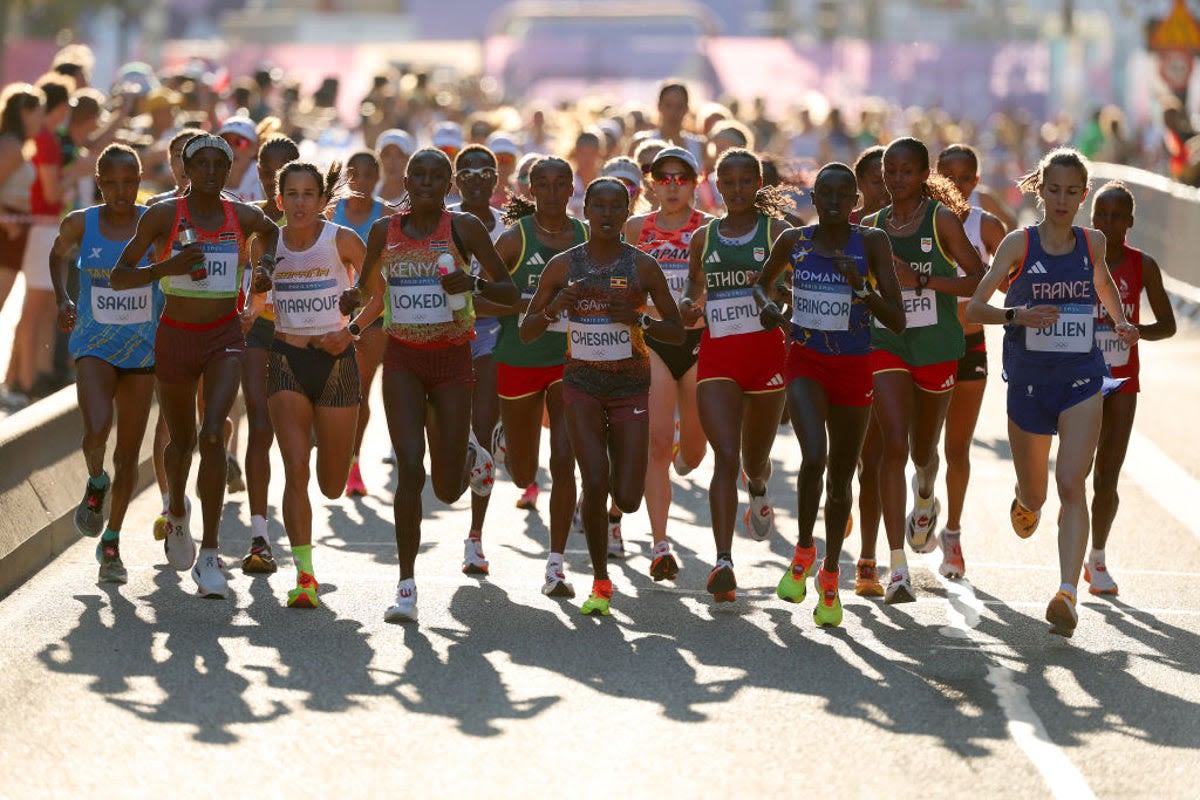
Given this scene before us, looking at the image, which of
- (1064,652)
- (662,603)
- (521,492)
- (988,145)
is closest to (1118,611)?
(1064,652)

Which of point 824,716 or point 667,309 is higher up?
point 667,309

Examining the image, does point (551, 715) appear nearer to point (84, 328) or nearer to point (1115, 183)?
point (84, 328)

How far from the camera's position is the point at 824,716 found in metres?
8.45

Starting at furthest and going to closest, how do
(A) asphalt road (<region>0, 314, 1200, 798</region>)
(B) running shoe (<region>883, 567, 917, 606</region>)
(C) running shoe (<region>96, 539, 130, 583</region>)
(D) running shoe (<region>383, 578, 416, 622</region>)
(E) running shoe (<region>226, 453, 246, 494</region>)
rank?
(E) running shoe (<region>226, 453, 246, 494</region>) → (C) running shoe (<region>96, 539, 130, 583</region>) → (B) running shoe (<region>883, 567, 917, 606</region>) → (D) running shoe (<region>383, 578, 416, 622</region>) → (A) asphalt road (<region>0, 314, 1200, 798</region>)

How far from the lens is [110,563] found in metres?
10.7

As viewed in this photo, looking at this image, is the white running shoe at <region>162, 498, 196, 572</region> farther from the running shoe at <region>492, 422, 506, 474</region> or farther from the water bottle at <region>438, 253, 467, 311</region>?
the running shoe at <region>492, 422, 506, 474</region>

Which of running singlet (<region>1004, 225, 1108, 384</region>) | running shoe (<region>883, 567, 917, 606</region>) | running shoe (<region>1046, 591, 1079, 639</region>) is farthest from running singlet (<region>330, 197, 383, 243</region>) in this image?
running shoe (<region>1046, 591, 1079, 639</region>)

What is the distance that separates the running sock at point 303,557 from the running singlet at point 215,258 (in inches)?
44.6

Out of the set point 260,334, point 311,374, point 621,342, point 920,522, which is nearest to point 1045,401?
point 920,522

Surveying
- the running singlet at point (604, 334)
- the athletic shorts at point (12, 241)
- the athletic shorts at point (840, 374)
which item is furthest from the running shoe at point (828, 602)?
the athletic shorts at point (12, 241)

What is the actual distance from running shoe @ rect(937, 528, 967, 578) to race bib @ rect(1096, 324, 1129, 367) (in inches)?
48.2

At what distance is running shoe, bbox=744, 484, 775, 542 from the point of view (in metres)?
11.4

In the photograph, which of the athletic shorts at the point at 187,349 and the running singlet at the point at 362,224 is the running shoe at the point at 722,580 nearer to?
the athletic shorts at the point at 187,349

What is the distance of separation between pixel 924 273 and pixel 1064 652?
191cm
